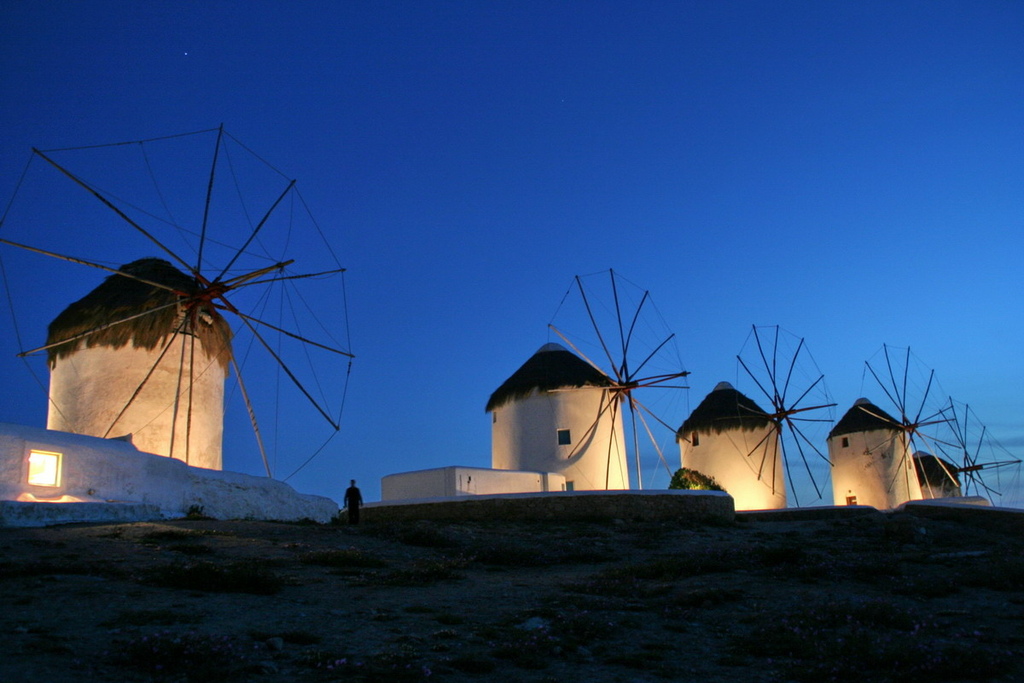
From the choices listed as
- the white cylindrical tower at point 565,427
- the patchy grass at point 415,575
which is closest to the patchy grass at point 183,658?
the patchy grass at point 415,575

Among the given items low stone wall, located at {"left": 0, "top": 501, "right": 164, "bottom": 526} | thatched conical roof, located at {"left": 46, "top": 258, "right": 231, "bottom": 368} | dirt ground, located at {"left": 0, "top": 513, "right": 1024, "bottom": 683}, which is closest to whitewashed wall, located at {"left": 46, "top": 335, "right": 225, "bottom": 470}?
thatched conical roof, located at {"left": 46, "top": 258, "right": 231, "bottom": 368}

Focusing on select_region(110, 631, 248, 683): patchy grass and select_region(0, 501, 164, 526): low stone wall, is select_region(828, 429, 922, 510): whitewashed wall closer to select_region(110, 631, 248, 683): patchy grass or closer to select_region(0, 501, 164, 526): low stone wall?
select_region(0, 501, 164, 526): low stone wall

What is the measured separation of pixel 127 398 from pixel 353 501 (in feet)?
16.4

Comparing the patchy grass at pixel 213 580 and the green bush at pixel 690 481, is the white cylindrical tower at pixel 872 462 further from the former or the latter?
the patchy grass at pixel 213 580

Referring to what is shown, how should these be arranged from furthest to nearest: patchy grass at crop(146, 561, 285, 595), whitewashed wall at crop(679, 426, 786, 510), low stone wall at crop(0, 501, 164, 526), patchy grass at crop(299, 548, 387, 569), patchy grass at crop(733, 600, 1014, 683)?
1. whitewashed wall at crop(679, 426, 786, 510)
2. low stone wall at crop(0, 501, 164, 526)
3. patchy grass at crop(299, 548, 387, 569)
4. patchy grass at crop(146, 561, 285, 595)
5. patchy grass at crop(733, 600, 1014, 683)

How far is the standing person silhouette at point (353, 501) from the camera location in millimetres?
16484

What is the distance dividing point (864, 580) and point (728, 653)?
4064 millimetres

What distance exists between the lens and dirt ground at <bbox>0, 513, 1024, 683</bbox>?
5.23 meters

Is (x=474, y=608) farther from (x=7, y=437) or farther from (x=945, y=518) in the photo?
(x=945, y=518)

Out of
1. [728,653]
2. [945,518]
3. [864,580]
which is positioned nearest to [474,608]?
[728,653]

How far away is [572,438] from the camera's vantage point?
26750mm

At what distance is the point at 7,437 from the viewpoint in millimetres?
11266

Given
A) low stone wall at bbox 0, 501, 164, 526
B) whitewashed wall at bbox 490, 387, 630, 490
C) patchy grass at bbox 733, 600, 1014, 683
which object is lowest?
patchy grass at bbox 733, 600, 1014, 683

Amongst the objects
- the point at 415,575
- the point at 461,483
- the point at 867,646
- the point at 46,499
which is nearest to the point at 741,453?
the point at 461,483
